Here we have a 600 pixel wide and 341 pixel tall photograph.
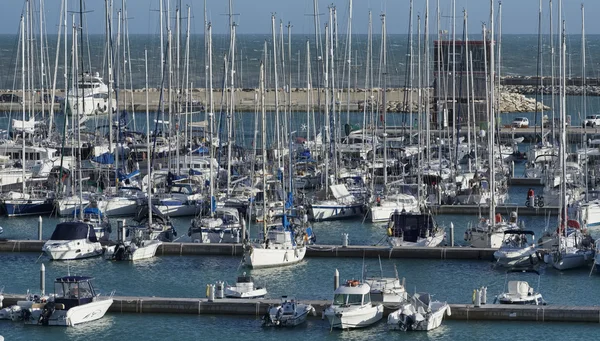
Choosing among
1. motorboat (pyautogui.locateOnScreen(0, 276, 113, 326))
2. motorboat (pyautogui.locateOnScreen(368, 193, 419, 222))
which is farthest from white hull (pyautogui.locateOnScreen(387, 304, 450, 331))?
motorboat (pyautogui.locateOnScreen(368, 193, 419, 222))

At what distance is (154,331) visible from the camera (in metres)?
34.6

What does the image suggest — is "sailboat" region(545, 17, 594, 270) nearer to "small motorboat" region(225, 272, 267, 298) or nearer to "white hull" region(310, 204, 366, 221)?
"small motorboat" region(225, 272, 267, 298)

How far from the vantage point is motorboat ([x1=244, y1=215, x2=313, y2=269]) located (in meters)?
41.2

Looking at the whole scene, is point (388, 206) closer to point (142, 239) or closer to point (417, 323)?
point (142, 239)

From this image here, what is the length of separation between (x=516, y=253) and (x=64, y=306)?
13291 mm

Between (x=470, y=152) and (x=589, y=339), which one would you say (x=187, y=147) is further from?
(x=589, y=339)

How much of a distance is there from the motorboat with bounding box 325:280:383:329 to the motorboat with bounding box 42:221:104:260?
37.0 ft

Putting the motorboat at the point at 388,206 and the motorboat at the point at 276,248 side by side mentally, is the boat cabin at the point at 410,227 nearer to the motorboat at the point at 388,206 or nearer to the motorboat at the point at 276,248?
the motorboat at the point at 276,248

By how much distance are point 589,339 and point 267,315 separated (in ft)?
24.2

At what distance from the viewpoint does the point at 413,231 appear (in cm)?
4375

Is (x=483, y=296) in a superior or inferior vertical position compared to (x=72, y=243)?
inferior

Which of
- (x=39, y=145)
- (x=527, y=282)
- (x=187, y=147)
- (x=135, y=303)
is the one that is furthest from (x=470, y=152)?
(x=135, y=303)

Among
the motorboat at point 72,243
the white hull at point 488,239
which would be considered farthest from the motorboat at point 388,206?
the motorboat at point 72,243

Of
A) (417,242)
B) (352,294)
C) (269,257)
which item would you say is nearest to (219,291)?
(352,294)
